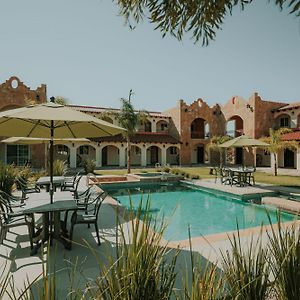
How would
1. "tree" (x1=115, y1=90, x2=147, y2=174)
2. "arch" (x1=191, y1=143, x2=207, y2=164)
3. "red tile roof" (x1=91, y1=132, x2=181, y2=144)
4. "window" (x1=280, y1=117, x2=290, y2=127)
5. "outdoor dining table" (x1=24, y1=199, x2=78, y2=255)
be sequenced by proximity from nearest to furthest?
"outdoor dining table" (x1=24, y1=199, x2=78, y2=255)
"tree" (x1=115, y1=90, x2=147, y2=174)
"red tile roof" (x1=91, y1=132, x2=181, y2=144)
"window" (x1=280, y1=117, x2=290, y2=127)
"arch" (x1=191, y1=143, x2=207, y2=164)

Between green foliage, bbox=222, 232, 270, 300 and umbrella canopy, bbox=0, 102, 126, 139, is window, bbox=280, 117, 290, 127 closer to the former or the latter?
umbrella canopy, bbox=0, 102, 126, 139

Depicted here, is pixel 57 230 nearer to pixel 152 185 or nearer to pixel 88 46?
pixel 88 46

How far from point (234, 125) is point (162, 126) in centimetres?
1124

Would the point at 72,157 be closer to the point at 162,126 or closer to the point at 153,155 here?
the point at 153,155

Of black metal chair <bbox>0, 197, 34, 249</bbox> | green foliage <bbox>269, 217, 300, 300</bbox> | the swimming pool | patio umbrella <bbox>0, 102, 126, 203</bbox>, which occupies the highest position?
patio umbrella <bbox>0, 102, 126, 203</bbox>

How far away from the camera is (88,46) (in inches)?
396

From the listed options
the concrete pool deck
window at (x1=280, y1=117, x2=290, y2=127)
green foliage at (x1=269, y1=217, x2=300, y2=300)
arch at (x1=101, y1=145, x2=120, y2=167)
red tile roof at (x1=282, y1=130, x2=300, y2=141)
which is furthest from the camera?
arch at (x1=101, y1=145, x2=120, y2=167)

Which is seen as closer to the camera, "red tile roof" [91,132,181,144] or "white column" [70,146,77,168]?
"white column" [70,146,77,168]

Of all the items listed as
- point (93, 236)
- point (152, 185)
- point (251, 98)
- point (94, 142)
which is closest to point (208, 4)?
point (93, 236)

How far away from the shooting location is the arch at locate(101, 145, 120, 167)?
33272 millimetres

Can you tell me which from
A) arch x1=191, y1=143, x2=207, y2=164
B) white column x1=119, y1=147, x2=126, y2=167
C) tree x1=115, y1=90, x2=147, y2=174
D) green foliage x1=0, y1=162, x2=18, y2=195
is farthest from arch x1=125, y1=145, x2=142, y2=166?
green foliage x1=0, y1=162, x2=18, y2=195

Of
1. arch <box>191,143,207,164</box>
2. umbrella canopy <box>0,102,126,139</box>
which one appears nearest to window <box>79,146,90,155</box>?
arch <box>191,143,207,164</box>

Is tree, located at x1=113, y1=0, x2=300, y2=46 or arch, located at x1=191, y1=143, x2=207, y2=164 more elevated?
tree, located at x1=113, y1=0, x2=300, y2=46

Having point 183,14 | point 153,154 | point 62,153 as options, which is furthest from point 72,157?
point 183,14
